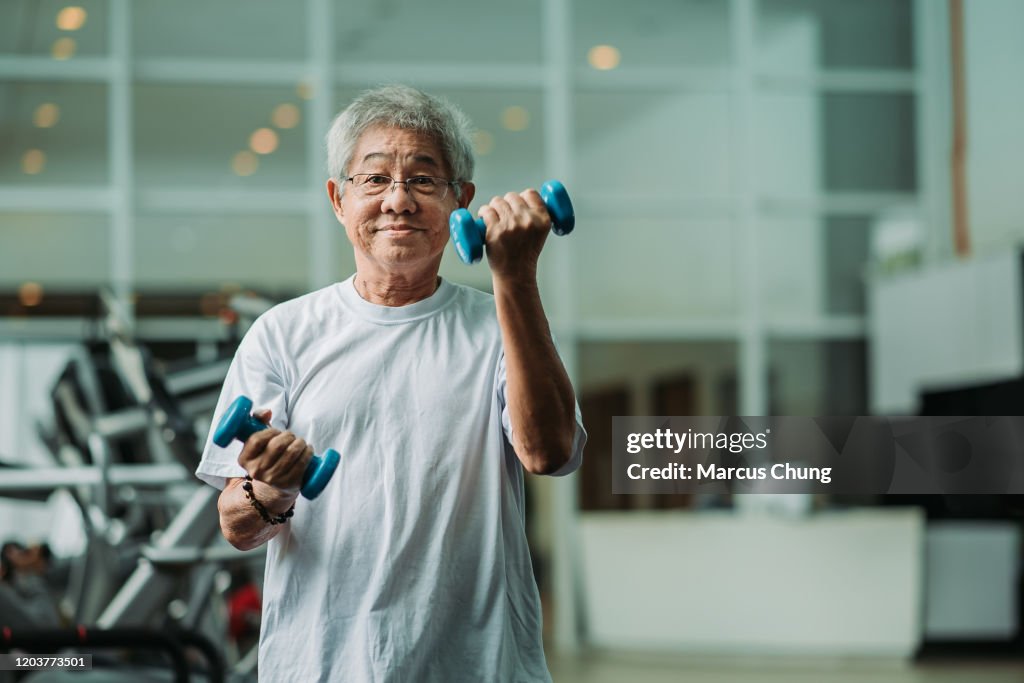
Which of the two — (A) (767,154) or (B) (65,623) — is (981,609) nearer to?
(A) (767,154)

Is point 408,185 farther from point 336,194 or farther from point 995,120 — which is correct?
point 995,120

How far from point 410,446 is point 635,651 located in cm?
580

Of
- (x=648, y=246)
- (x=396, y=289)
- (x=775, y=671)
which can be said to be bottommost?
(x=775, y=671)

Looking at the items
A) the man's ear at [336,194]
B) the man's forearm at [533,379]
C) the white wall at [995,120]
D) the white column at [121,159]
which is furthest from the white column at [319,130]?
the man's forearm at [533,379]

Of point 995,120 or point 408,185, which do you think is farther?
point 995,120

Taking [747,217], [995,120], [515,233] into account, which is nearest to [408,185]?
[515,233]

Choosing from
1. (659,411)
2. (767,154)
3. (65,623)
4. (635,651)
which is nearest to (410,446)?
(65,623)

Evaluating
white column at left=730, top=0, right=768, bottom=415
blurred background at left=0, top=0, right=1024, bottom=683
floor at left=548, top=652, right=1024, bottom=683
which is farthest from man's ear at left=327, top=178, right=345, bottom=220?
white column at left=730, top=0, right=768, bottom=415

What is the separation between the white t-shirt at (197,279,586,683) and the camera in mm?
1431

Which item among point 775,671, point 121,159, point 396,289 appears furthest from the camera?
point 121,159

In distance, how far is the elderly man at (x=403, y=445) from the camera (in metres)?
1.41

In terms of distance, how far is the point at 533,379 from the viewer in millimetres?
1362

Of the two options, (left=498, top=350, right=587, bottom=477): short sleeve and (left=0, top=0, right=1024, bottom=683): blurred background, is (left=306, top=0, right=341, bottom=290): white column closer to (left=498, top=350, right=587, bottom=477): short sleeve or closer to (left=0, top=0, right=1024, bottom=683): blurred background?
(left=0, top=0, right=1024, bottom=683): blurred background

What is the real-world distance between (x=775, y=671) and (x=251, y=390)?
5333mm
